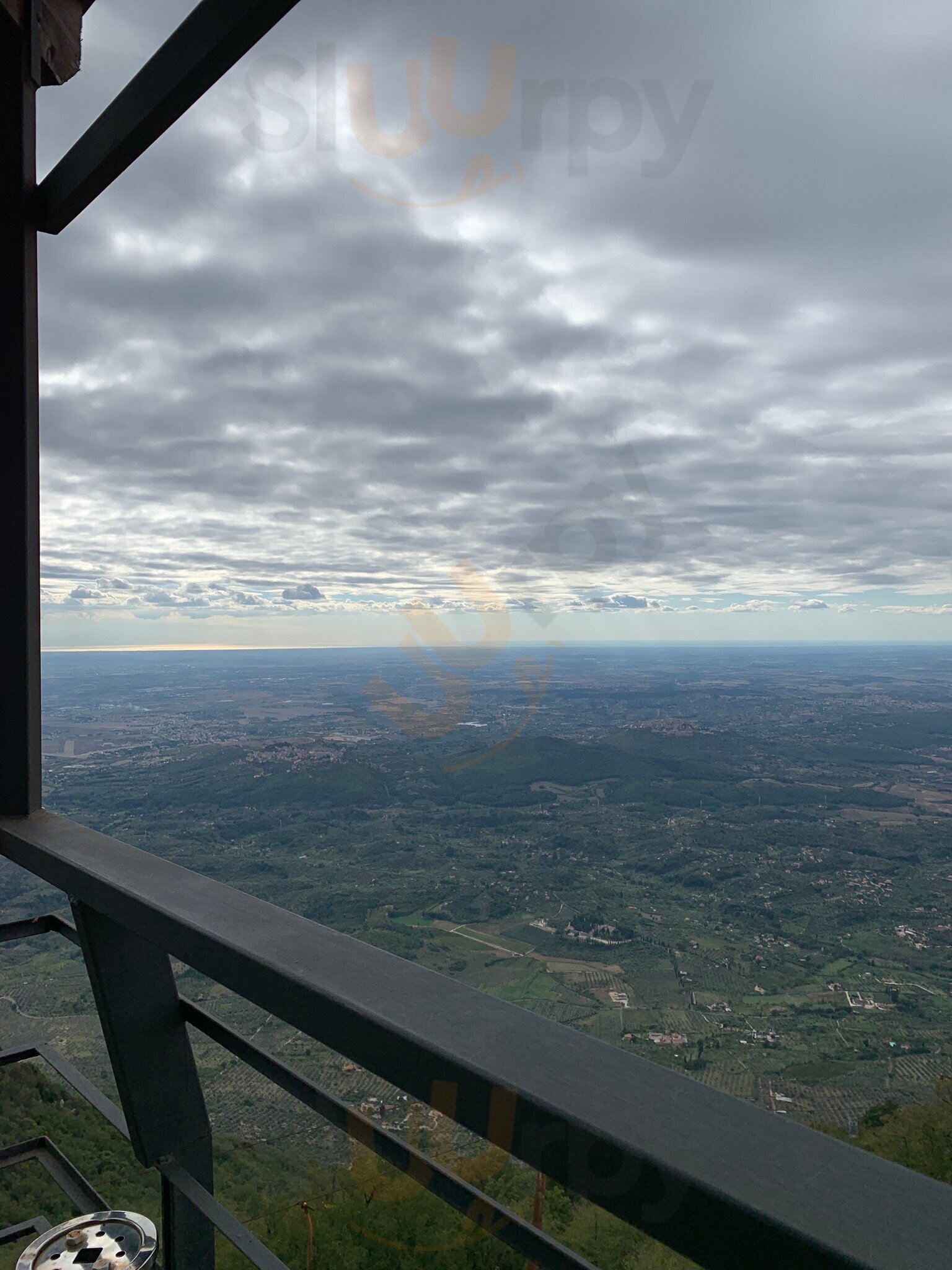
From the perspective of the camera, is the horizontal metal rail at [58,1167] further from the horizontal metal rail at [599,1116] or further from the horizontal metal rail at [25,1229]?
the horizontal metal rail at [599,1116]

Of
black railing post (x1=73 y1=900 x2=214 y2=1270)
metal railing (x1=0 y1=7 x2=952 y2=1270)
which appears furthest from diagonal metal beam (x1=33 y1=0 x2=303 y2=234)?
black railing post (x1=73 y1=900 x2=214 y2=1270)

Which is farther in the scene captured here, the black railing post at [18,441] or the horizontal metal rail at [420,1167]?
the black railing post at [18,441]

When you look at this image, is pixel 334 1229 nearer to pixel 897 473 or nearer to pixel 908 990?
pixel 908 990

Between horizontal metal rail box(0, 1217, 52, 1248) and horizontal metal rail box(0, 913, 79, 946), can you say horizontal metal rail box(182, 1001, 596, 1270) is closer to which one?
horizontal metal rail box(0, 913, 79, 946)

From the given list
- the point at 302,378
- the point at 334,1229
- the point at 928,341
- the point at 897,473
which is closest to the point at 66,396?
the point at 302,378

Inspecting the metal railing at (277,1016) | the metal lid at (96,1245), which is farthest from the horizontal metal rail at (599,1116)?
the metal lid at (96,1245)

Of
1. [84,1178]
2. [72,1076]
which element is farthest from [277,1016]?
[84,1178]
